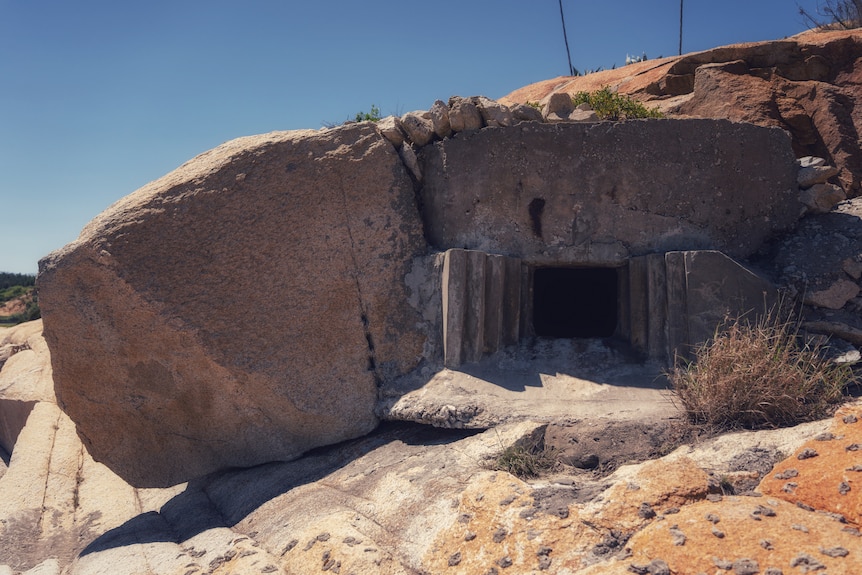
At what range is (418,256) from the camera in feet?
16.1

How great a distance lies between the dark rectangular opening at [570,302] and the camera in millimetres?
6387

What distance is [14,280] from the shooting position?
2848 cm

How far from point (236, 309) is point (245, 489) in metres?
1.16

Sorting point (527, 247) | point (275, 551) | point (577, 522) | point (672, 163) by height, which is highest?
point (672, 163)

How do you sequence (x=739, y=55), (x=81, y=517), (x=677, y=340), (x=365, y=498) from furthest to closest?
(x=739, y=55)
(x=81, y=517)
(x=677, y=340)
(x=365, y=498)

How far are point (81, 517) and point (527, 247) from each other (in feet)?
13.1

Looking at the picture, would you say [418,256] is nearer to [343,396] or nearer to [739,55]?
[343,396]

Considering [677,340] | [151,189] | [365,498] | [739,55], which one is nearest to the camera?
[365,498]

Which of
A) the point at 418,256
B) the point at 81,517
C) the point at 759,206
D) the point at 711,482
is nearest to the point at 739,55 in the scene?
the point at 759,206

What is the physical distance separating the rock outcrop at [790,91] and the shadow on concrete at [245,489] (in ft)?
9.30

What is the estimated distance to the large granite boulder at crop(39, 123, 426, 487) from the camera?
452 cm

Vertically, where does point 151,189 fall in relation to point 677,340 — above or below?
above

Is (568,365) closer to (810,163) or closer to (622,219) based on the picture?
(622,219)

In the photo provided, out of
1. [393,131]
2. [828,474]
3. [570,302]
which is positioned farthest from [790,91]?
[828,474]
